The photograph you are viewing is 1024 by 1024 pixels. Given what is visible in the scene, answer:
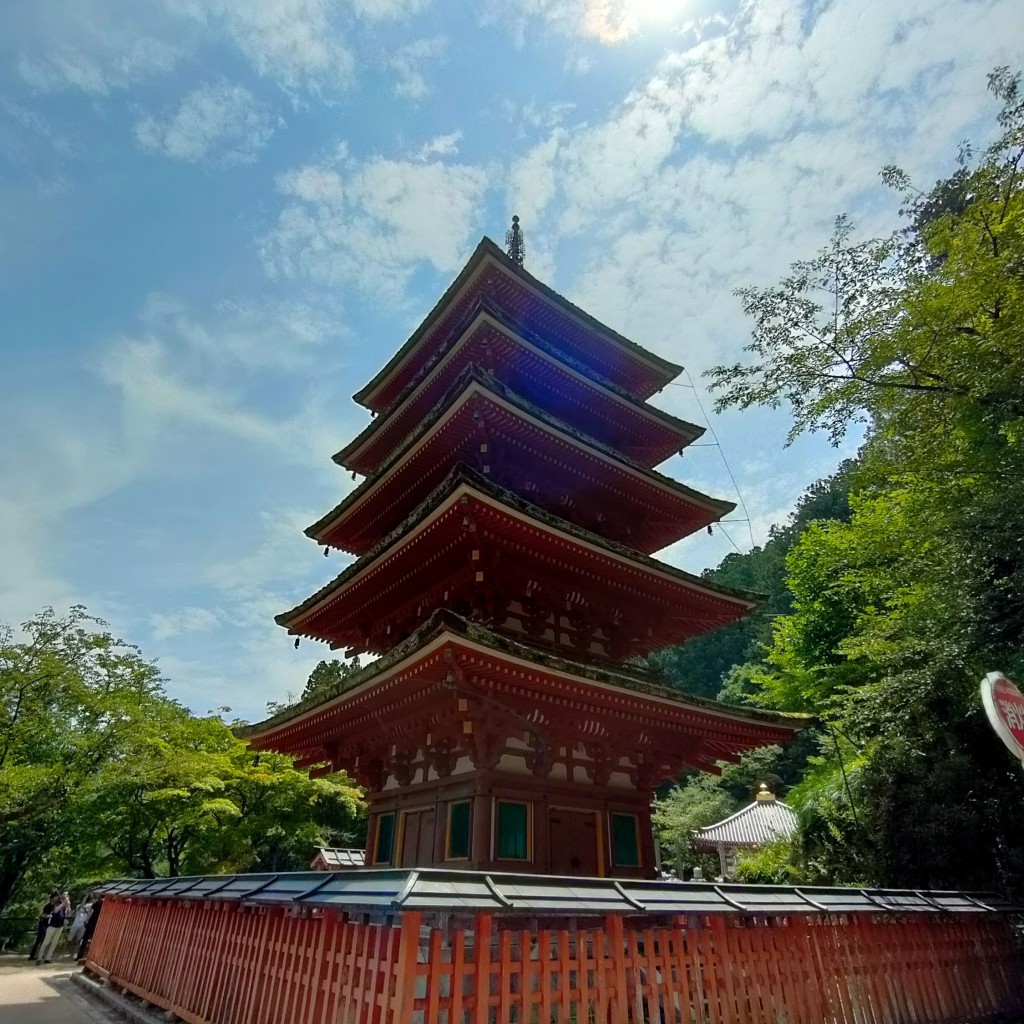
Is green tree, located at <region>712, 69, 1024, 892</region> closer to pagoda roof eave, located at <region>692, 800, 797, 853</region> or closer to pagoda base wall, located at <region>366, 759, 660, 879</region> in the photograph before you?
pagoda base wall, located at <region>366, 759, 660, 879</region>

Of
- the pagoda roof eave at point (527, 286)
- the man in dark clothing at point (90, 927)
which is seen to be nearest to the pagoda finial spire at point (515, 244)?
the pagoda roof eave at point (527, 286)

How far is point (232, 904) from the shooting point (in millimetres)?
7281

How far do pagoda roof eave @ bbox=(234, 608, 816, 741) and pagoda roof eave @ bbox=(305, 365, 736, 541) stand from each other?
3829 mm

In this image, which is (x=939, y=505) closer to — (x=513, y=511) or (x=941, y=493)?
(x=941, y=493)

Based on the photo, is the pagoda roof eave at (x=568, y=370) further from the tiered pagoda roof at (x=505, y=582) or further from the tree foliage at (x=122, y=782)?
the tree foliage at (x=122, y=782)

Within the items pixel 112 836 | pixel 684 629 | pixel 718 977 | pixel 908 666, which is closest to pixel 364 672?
pixel 718 977

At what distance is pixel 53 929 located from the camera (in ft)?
55.4

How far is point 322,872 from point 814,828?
14.6 m

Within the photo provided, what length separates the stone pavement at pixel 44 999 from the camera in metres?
8.94

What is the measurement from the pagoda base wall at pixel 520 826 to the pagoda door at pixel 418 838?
0.01 m

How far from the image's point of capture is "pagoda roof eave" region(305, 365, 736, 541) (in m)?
10.7

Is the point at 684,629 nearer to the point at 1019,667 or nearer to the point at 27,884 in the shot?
the point at 1019,667

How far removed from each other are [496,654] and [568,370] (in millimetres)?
7494

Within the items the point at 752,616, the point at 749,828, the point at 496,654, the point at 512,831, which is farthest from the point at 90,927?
the point at 752,616
